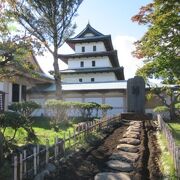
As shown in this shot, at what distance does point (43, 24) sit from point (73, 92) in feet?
31.6

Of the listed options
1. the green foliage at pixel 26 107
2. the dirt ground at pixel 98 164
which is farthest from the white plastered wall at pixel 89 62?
the dirt ground at pixel 98 164

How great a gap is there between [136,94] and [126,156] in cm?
1529

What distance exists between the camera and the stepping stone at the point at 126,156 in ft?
28.9

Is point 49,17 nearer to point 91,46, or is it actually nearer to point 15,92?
point 15,92

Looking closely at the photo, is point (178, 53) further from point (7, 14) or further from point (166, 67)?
point (7, 14)

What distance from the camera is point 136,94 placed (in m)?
24.2

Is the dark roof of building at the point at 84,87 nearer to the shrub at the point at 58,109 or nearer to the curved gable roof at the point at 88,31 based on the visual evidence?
the curved gable roof at the point at 88,31

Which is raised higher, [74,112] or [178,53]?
[178,53]

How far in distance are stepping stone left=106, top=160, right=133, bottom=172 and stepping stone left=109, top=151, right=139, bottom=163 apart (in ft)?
0.82

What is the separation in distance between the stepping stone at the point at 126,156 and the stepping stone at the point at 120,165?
0.25m

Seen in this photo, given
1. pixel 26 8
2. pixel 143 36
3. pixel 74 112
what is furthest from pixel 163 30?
pixel 26 8

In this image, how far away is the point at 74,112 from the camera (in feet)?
89.5

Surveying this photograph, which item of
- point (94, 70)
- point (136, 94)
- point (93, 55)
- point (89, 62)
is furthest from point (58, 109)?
point (89, 62)

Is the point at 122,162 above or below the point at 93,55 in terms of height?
below
